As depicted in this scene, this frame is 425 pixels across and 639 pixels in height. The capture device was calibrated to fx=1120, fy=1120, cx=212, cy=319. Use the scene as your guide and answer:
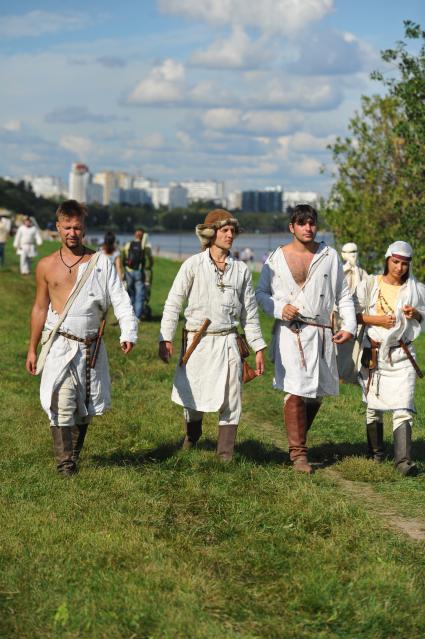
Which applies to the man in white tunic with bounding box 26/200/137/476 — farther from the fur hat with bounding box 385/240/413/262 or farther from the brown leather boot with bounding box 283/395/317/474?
the fur hat with bounding box 385/240/413/262

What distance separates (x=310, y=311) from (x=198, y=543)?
275 centimetres

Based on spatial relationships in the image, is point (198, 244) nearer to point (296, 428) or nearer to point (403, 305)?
point (403, 305)

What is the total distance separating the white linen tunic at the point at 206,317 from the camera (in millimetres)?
8531

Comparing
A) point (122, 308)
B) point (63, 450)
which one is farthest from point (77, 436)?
point (122, 308)

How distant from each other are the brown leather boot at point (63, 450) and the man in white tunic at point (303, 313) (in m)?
1.73

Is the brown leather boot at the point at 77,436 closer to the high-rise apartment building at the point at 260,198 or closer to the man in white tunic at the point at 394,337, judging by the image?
the man in white tunic at the point at 394,337

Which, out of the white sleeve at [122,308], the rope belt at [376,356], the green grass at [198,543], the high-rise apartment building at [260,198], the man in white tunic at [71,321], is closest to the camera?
the green grass at [198,543]

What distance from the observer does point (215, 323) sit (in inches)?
337

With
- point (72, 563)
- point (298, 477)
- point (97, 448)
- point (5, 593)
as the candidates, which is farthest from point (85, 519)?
point (97, 448)

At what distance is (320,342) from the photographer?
8.66m

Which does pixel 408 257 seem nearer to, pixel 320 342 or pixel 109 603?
pixel 320 342

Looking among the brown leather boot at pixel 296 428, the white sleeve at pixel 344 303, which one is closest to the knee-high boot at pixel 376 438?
the brown leather boot at pixel 296 428

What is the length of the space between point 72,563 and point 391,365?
12.6ft

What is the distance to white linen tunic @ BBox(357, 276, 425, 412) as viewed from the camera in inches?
344
